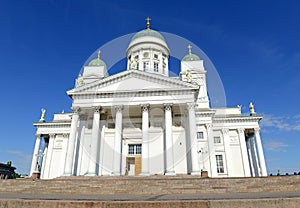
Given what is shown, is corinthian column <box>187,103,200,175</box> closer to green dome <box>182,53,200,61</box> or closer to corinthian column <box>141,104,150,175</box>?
corinthian column <box>141,104,150,175</box>

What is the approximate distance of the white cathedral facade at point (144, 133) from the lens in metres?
21.0

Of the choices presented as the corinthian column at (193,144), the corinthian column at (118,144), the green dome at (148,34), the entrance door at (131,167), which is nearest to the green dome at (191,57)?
the green dome at (148,34)

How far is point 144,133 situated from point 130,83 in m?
6.02

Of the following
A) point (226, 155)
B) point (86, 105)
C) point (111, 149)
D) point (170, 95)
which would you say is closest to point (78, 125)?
point (86, 105)

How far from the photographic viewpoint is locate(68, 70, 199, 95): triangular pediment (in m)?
22.2

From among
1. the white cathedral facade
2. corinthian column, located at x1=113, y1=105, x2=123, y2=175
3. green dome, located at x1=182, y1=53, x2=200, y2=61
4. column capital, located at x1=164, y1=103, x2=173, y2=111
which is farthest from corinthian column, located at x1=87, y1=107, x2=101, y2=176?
green dome, located at x1=182, y1=53, x2=200, y2=61

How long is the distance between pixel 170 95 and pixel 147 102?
258 cm

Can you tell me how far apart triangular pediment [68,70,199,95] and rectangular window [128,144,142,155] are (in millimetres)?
6903

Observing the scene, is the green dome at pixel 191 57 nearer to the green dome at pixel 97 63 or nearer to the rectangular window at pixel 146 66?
the rectangular window at pixel 146 66

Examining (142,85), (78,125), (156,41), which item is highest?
(156,41)

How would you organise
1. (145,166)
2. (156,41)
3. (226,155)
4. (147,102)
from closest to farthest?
(145,166), (147,102), (226,155), (156,41)

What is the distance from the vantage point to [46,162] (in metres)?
30.7

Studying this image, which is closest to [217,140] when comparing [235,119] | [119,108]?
[235,119]

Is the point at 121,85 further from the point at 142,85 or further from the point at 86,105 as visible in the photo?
the point at 86,105
